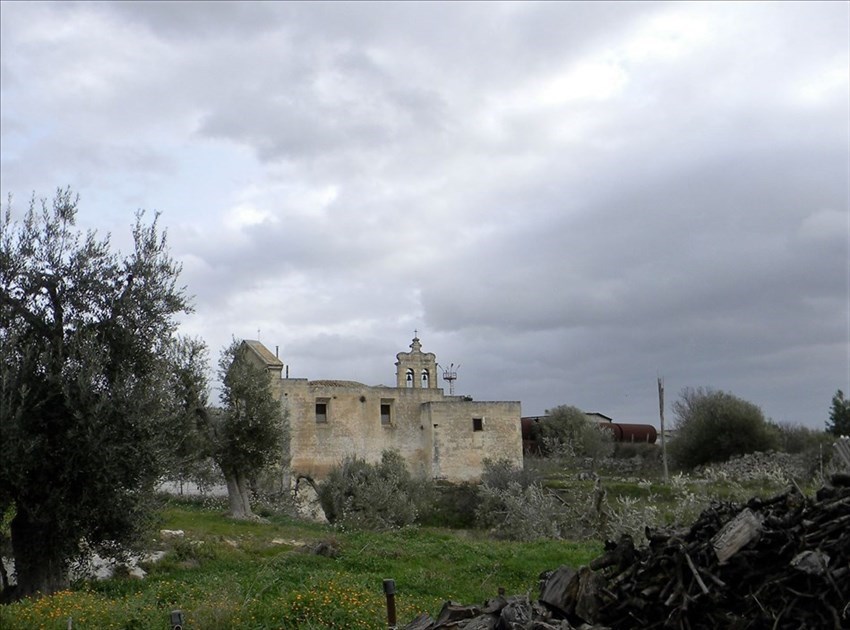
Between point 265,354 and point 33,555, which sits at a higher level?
point 265,354

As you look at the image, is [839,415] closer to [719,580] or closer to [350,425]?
[350,425]

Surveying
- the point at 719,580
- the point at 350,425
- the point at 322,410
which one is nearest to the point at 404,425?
the point at 350,425

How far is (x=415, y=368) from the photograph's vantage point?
4312cm

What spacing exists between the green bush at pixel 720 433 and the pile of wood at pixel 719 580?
37.6m

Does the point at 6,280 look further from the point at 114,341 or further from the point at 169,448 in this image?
the point at 169,448

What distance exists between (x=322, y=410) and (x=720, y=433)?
20421 mm

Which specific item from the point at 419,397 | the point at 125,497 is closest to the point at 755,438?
the point at 419,397

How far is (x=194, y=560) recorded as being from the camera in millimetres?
15141

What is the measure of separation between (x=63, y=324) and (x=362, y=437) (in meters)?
27.0

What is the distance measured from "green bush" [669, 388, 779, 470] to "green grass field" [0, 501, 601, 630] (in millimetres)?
Result: 28627

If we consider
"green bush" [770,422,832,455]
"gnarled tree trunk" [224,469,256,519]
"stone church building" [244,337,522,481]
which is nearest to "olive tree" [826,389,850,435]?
"green bush" [770,422,832,455]

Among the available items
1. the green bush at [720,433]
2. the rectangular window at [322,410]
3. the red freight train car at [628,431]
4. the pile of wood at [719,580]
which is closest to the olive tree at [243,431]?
the rectangular window at [322,410]

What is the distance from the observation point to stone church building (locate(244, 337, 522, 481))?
37594mm

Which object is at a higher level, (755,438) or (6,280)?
(6,280)
